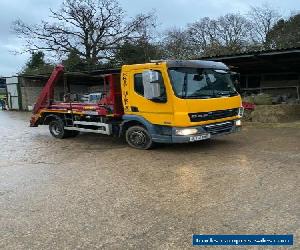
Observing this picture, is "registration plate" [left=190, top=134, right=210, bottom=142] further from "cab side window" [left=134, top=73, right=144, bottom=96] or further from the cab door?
"cab side window" [left=134, top=73, right=144, bottom=96]

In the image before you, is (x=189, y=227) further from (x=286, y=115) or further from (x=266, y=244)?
(x=286, y=115)

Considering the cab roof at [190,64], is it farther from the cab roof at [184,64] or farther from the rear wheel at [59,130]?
the rear wheel at [59,130]

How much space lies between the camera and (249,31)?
131 feet

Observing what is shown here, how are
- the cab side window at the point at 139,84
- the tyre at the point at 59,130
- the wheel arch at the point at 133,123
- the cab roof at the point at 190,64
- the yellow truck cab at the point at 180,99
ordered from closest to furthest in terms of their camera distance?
the yellow truck cab at the point at 180,99 < the cab roof at the point at 190,64 < the cab side window at the point at 139,84 < the wheel arch at the point at 133,123 < the tyre at the point at 59,130

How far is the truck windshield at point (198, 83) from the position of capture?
8.66 m

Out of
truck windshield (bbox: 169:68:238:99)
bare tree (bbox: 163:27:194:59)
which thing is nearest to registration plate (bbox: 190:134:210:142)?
truck windshield (bbox: 169:68:238:99)

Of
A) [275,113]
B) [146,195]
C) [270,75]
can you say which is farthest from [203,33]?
[146,195]

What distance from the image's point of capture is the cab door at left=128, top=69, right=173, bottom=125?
8.71 meters

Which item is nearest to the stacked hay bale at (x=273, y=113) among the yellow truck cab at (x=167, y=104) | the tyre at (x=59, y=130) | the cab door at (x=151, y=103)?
the yellow truck cab at (x=167, y=104)

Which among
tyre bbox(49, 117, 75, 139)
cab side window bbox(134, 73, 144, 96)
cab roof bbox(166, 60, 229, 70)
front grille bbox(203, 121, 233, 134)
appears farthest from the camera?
tyre bbox(49, 117, 75, 139)

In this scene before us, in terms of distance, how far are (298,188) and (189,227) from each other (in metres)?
2.37

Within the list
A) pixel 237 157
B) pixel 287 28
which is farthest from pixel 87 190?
pixel 287 28

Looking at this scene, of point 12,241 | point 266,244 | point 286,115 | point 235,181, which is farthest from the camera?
point 286,115

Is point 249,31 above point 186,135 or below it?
above
